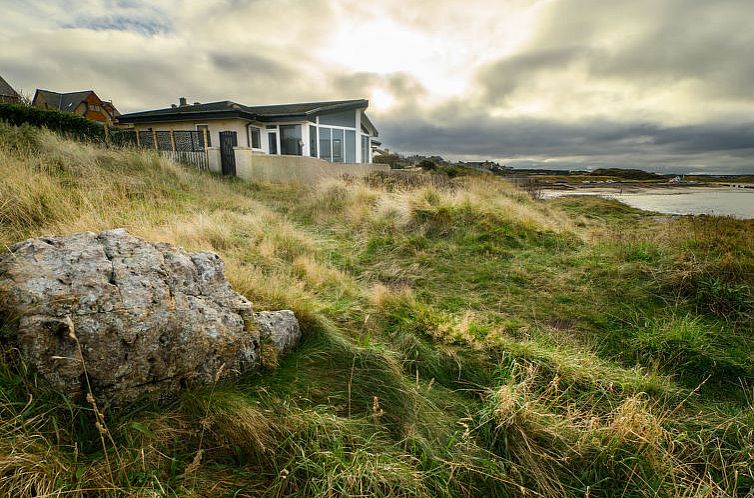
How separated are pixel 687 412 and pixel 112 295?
385 cm

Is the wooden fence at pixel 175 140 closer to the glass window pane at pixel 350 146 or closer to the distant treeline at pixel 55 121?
the distant treeline at pixel 55 121

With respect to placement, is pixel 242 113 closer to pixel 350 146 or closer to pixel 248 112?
pixel 248 112

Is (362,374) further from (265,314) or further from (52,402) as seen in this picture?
→ (52,402)

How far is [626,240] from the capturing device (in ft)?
21.7

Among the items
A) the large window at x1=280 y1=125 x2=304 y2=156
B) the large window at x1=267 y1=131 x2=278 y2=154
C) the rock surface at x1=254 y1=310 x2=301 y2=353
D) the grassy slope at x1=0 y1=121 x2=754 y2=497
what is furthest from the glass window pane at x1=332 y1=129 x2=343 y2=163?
the rock surface at x1=254 y1=310 x2=301 y2=353

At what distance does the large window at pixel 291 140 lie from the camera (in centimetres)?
2098

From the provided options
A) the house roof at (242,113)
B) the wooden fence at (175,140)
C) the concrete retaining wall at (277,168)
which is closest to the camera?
the concrete retaining wall at (277,168)

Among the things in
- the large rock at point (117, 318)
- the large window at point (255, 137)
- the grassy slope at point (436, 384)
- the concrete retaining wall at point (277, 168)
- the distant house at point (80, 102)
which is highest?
the distant house at point (80, 102)

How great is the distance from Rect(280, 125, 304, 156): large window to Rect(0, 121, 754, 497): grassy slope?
1551 cm

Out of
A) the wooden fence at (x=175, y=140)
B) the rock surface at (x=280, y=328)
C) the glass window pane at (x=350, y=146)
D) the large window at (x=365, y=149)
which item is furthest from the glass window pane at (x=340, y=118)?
the rock surface at (x=280, y=328)

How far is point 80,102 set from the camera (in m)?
44.4

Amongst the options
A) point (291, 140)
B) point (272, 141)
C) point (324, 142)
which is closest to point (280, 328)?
point (291, 140)

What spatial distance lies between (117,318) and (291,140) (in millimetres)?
21170

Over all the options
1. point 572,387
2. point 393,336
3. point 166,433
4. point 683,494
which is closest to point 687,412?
point 572,387
